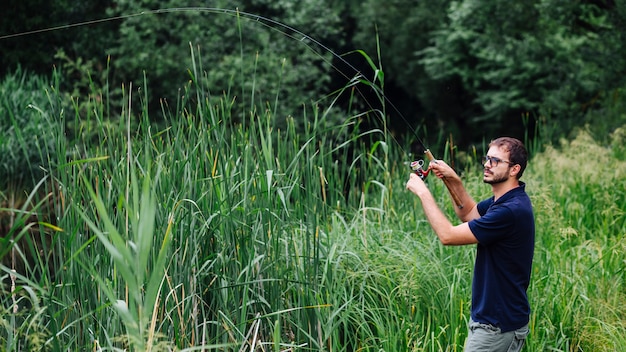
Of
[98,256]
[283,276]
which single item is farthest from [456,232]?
[98,256]

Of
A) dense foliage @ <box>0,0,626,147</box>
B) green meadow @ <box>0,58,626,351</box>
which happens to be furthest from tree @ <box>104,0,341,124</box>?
green meadow @ <box>0,58,626,351</box>

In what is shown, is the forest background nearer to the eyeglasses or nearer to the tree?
the eyeglasses

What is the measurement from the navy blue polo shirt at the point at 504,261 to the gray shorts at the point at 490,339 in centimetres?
2

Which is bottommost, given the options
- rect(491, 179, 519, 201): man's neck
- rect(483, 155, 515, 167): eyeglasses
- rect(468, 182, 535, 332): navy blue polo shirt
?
rect(468, 182, 535, 332): navy blue polo shirt

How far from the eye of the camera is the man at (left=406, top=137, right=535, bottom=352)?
3.06 m

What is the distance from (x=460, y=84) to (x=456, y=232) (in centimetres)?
1731

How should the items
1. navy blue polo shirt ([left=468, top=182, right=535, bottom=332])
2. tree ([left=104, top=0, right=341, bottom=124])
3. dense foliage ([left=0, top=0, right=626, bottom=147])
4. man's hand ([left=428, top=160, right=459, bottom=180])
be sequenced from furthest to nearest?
tree ([left=104, top=0, right=341, bottom=124]), dense foliage ([left=0, top=0, right=626, bottom=147]), man's hand ([left=428, top=160, right=459, bottom=180]), navy blue polo shirt ([left=468, top=182, right=535, bottom=332])

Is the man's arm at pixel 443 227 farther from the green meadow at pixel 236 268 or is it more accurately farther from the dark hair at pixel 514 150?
the green meadow at pixel 236 268

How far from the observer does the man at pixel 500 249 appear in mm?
3059

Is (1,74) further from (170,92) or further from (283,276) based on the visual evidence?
(283,276)

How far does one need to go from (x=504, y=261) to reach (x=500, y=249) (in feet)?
0.15

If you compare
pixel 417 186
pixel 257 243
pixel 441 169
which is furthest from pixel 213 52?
pixel 417 186

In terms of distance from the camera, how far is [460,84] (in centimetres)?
1998

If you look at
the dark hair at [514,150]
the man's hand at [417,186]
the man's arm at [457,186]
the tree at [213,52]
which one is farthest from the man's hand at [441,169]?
the tree at [213,52]
